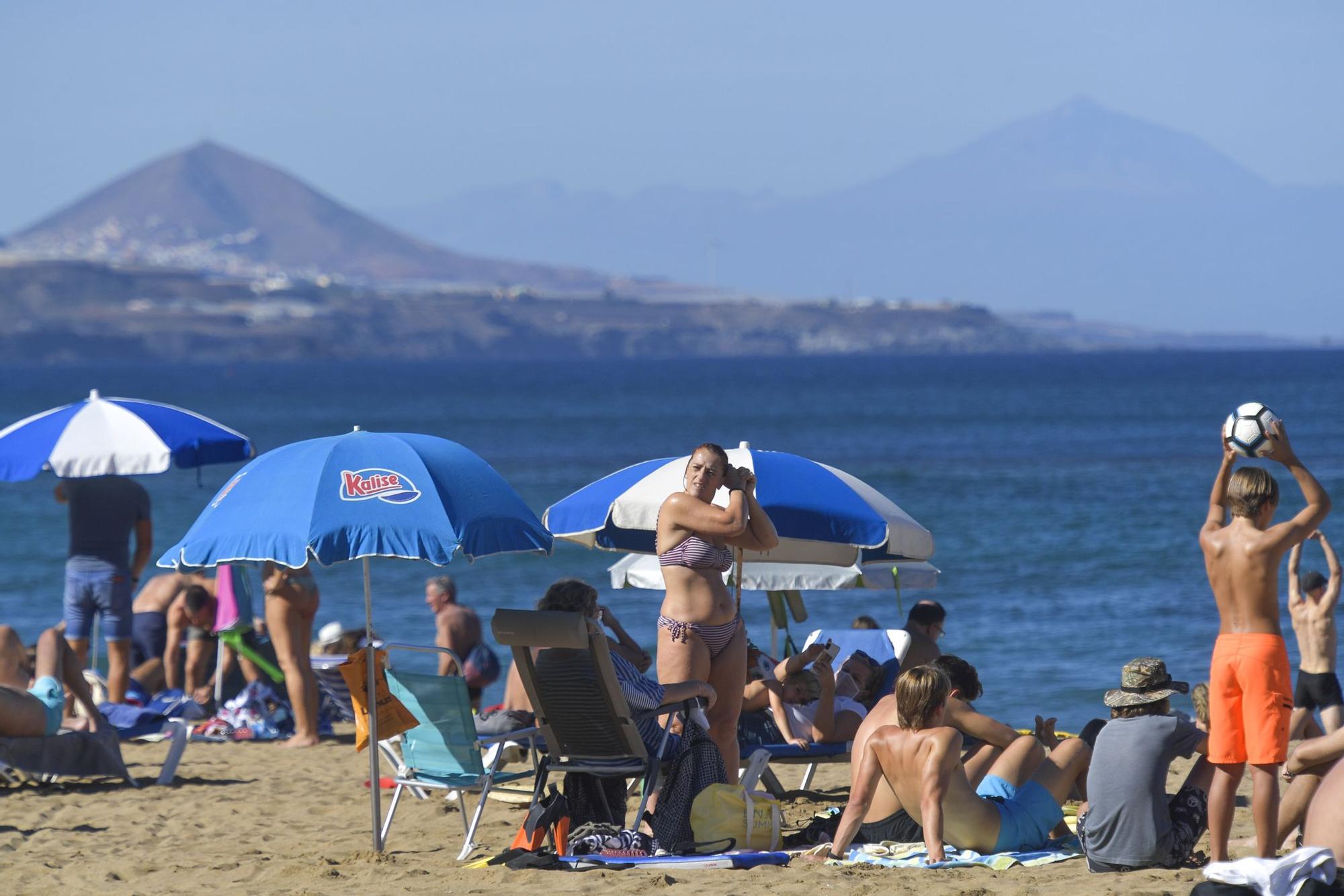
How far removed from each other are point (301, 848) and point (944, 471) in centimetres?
3584

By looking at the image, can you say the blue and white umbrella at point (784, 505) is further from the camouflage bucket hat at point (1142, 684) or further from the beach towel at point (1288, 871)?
the beach towel at point (1288, 871)

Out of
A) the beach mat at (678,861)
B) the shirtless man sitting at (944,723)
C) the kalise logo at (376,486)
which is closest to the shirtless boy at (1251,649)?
the shirtless man sitting at (944,723)

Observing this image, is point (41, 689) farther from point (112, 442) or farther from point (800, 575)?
point (800, 575)

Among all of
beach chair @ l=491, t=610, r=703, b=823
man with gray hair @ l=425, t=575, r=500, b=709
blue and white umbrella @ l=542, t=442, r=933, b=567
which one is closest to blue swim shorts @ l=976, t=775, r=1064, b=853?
beach chair @ l=491, t=610, r=703, b=823

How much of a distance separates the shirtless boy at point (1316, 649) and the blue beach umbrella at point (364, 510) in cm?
448

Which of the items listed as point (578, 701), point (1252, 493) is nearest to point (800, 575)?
point (578, 701)

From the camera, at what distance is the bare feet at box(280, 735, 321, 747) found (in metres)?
8.87

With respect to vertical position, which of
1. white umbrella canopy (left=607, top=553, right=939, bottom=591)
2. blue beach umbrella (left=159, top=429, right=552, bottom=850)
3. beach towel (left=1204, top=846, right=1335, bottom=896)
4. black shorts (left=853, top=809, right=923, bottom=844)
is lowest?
black shorts (left=853, top=809, right=923, bottom=844)

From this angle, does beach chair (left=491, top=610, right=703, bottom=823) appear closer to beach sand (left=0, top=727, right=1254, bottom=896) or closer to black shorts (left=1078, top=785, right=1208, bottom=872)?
beach sand (left=0, top=727, right=1254, bottom=896)

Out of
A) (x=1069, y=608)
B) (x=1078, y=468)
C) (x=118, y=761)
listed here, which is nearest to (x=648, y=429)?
(x=1078, y=468)

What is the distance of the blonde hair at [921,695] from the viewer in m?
5.16

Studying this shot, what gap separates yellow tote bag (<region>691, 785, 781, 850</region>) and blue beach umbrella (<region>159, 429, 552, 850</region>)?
101cm

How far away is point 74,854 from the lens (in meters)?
6.07

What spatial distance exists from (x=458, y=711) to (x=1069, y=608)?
480 inches
